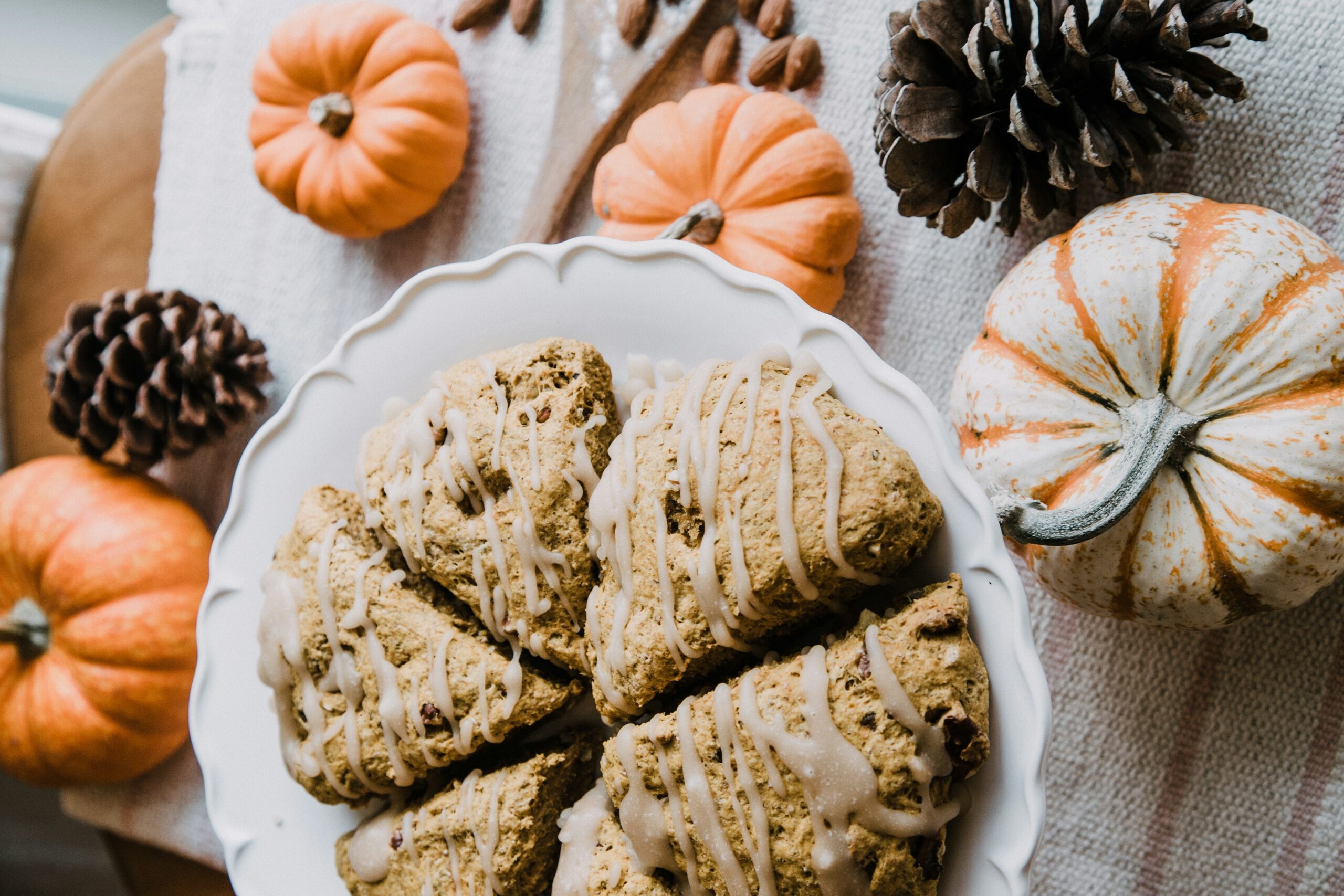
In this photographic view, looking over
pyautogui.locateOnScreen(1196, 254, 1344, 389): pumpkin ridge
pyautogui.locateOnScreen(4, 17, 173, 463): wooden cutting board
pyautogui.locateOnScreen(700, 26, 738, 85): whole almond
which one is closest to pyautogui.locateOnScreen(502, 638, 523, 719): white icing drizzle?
pyautogui.locateOnScreen(1196, 254, 1344, 389): pumpkin ridge

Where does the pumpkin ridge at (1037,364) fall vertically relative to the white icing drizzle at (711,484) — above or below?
above

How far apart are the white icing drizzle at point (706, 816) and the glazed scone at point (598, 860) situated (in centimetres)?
13

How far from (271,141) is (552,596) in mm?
1239

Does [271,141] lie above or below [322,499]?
above

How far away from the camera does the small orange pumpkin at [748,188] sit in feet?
5.68

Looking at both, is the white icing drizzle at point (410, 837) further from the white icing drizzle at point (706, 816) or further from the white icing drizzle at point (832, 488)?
the white icing drizzle at point (832, 488)

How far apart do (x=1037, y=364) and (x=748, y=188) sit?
0.61 metres

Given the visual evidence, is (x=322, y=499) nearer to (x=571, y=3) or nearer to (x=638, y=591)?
(x=638, y=591)

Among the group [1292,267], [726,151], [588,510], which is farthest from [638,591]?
[1292,267]

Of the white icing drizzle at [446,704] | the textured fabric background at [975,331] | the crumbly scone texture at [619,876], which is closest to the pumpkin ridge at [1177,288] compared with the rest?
the textured fabric background at [975,331]

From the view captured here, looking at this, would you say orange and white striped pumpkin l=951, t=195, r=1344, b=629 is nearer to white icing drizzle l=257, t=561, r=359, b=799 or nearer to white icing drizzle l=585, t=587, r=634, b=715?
white icing drizzle l=585, t=587, r=634, b=715

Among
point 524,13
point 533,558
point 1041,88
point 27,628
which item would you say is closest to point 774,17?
point 524,13

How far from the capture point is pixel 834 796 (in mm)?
1267

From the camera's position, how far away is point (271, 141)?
79.9 inches
